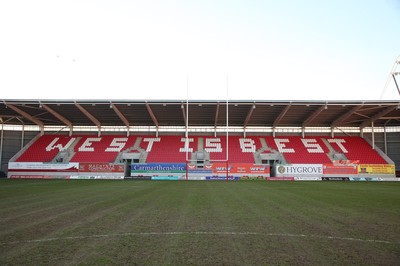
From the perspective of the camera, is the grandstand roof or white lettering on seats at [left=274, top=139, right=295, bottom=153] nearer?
the grandstand roof

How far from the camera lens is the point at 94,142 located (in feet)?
151

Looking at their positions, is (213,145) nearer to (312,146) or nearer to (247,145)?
(247,145)

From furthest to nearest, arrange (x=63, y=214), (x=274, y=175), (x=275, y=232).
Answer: (x=274, y=175) < (x=63, y=214) < (x=275, y=232)

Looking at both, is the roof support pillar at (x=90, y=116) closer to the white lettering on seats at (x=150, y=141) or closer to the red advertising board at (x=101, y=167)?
the white lettering on seats at (x=150, y=141)

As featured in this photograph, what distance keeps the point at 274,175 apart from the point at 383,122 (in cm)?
2083

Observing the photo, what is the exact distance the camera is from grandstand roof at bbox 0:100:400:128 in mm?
39156

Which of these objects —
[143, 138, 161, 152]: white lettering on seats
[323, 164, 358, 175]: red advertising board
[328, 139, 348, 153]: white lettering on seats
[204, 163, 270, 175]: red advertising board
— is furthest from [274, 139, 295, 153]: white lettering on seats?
[143, 138, 161, 152]: white lettering on seats

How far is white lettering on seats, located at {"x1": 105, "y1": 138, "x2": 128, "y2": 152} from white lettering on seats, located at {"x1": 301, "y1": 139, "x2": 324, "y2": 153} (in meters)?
27.0

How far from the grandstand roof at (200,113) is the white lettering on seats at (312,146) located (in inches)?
100.0

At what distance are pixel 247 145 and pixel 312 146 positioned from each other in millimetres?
9559

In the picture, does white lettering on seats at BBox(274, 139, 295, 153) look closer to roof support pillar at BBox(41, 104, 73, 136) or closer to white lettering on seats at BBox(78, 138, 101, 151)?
white lettering on seats at BBox(78, 138, 101, 151)

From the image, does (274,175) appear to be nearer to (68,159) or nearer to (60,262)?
(68,159)

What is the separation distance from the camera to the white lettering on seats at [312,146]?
145ft

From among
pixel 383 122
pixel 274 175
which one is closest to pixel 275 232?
pixel 274 175
